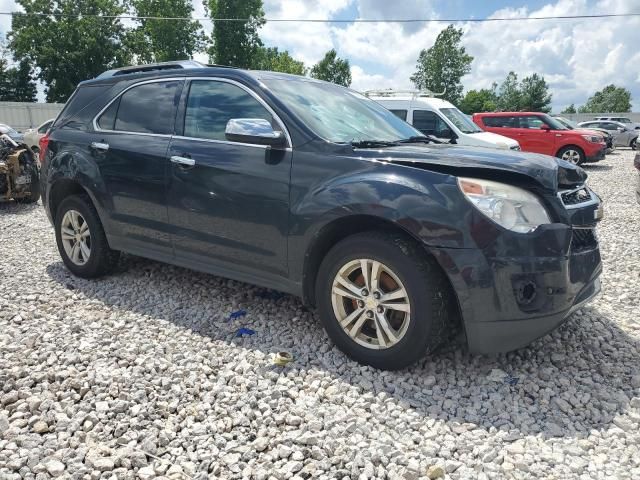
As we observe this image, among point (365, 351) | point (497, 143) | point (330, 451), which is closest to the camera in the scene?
point (330, 451)

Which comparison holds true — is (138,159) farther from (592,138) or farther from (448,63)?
(448,63)

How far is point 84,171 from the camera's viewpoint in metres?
4.38

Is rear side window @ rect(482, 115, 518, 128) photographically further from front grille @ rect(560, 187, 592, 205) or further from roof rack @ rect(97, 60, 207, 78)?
front grille @ rect(560, 187, 592, 205)

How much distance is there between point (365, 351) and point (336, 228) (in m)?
0.75

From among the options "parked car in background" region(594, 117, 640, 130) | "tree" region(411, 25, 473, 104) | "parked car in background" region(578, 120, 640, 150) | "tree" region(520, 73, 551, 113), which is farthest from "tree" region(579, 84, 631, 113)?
"parked car in background" region(578, 120, 640, 150)

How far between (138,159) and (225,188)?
96 cm

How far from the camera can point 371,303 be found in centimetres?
295

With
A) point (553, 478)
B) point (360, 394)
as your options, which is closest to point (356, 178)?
point (360, 394)

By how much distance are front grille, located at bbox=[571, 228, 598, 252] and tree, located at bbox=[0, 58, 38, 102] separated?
57088mm

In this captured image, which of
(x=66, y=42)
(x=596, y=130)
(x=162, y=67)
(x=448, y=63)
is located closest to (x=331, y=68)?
(x=448, y=63)

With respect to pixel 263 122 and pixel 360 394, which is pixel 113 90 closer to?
pixel 263 122

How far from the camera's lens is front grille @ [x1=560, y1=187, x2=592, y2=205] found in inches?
112

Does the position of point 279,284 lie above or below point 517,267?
below

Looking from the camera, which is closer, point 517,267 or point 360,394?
point 517,267
